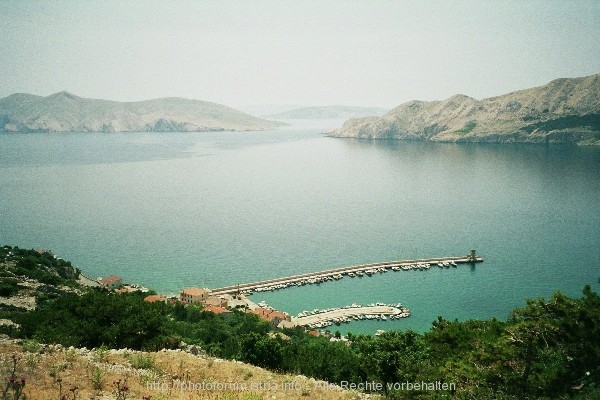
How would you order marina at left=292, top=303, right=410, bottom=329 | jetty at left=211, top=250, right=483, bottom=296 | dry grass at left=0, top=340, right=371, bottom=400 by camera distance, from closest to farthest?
dry grass at left=0, top=340, right=371, bottom=400, marina at left=292, top=303, right=410, bottom=329, jetty at left=211, top=250, right=483, bottom=296

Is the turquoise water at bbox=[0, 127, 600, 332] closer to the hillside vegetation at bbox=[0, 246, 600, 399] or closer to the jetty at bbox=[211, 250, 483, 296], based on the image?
the jetty at bbox=[211, 250, 483, 296]

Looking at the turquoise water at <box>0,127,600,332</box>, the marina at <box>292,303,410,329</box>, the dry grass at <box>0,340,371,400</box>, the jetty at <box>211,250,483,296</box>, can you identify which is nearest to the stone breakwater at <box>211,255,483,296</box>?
the jetty at <box>211,250,483,296</box>

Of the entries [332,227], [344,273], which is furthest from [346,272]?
[332,227]

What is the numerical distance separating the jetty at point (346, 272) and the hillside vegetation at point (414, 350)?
1094 inches

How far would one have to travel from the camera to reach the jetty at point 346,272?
60.5 m

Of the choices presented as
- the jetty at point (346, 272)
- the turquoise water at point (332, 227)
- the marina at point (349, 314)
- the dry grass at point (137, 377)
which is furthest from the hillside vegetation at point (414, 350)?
the turquoise water at point (332, 227)

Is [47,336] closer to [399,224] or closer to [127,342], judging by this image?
[127,342]

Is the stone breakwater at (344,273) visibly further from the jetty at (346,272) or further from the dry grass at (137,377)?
the dry grass at (137,377)

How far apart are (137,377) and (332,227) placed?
77900mm

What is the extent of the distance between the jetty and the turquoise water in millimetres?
1522

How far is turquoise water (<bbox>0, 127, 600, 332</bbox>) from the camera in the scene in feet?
203

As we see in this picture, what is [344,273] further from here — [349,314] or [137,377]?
[137,377]

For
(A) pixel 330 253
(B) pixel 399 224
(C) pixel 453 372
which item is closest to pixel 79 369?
(C) pixel 453 372

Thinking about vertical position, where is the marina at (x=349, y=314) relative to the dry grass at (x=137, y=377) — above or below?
below
